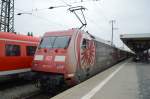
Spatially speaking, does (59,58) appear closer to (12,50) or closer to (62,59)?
(62,59)

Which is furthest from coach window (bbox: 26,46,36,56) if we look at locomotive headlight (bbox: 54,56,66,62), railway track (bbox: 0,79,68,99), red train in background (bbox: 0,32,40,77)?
locomotive headlight (bbox: 54,56,66,62)

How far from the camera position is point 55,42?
36.8 feet

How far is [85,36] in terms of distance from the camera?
39.3 ft

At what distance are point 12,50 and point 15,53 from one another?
0.30 metres

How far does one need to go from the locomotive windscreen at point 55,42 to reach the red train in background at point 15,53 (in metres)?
1.38

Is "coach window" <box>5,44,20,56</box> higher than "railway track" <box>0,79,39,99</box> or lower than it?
higher

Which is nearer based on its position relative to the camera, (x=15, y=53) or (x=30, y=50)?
(x=15, y=53)

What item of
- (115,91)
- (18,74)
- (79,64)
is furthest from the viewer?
(18,74)

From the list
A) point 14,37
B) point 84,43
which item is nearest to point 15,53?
point 14,37

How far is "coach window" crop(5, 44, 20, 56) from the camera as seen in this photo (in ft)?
36.7

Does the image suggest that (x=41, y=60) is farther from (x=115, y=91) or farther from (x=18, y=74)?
(x=115, y=91)

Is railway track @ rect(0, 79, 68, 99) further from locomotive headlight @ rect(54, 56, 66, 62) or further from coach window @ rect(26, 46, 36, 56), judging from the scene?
coach window @ rect(26, 46, 36, 56)

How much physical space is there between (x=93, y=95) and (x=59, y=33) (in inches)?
180

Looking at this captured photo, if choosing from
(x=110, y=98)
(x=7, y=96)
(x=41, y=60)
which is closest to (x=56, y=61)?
(x=41, y=60)
